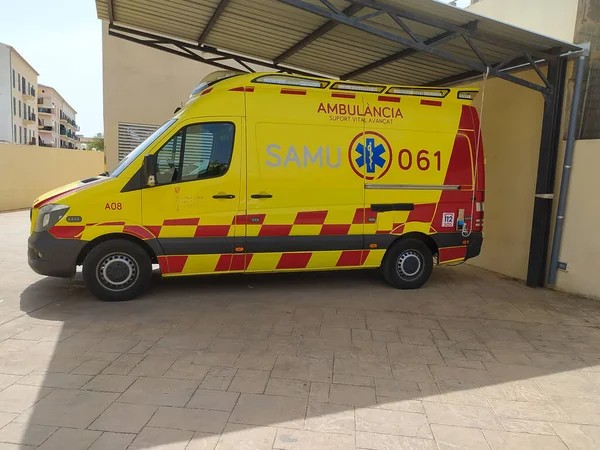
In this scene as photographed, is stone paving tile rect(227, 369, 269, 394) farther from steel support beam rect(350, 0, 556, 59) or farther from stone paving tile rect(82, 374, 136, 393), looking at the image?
steel support beam rect(350, 0, 556, 59)

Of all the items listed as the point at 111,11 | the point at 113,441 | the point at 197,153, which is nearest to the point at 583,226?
the point at 197,153

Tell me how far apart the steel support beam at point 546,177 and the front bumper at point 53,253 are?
20.4ft

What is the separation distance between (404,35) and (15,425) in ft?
21.4

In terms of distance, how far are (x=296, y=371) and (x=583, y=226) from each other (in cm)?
483

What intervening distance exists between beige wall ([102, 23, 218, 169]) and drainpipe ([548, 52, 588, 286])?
8.86 m

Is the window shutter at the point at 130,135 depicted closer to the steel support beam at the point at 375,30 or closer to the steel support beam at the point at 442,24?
the steel support beam at the point at 375,30

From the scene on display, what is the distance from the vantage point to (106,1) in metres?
6.84

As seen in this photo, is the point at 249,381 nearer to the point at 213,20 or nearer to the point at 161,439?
the point at 161,439

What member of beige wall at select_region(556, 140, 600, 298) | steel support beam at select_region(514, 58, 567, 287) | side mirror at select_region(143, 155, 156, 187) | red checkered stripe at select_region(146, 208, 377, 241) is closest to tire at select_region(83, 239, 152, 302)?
red checkered stripe at select_region(146, 208, 377, 241)

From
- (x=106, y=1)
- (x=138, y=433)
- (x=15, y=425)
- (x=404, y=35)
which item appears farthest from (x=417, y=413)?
(x=106, y=1)

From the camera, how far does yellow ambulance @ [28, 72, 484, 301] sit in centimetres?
533

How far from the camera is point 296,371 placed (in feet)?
12.4

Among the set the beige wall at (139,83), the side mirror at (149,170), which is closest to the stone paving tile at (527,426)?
the side mirror at (149,170)

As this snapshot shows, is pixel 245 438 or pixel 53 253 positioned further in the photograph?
pixel 53 253
